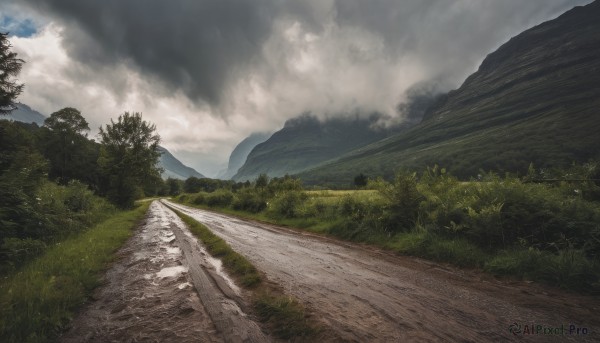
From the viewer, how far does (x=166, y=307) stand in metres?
6.00

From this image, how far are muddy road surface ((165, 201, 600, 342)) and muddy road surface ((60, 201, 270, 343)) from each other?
1.47m

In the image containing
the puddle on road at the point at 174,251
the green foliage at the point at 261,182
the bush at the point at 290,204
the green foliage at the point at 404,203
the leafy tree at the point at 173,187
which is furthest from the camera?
the leafy tree at the point at 173,187

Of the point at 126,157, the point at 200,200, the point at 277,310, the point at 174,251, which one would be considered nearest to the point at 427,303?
the point at 277,310

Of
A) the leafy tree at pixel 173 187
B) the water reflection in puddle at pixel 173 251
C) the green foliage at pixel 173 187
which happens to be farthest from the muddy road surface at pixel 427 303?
the leafy tree at pixel 173 187

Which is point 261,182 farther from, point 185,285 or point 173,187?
point 173,187

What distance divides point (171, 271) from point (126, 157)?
34.2 meters

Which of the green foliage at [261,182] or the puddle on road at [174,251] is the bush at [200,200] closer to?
the green foliage at [261,182]

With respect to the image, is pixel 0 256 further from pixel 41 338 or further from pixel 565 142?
pixel 565 142

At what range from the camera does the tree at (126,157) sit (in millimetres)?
37219

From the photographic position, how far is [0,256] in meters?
8.55

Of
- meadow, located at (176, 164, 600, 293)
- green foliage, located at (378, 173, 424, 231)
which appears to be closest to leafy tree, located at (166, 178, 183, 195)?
meadow, located at (176, 164, 600, 293)

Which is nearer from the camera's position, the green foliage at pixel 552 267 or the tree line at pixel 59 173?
the green foliage at pixel 552 267

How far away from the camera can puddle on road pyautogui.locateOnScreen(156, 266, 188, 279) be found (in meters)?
8.40

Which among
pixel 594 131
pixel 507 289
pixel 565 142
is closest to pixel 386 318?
pixel 507 289
